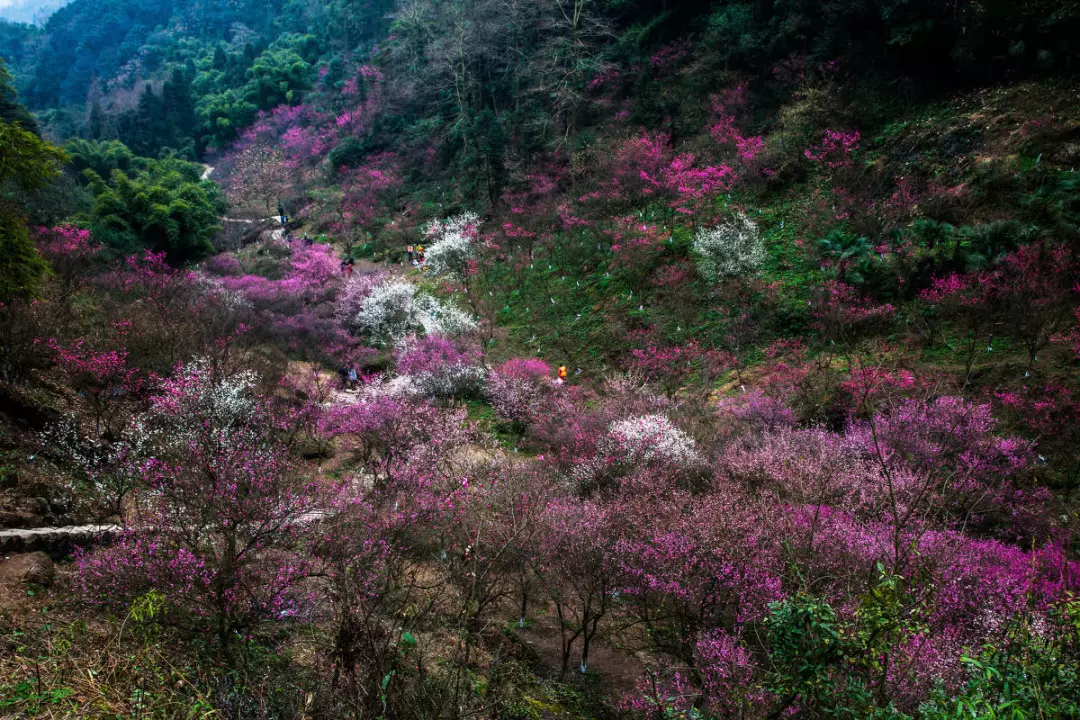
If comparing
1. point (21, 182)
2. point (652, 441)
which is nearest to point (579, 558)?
point (652, 441)

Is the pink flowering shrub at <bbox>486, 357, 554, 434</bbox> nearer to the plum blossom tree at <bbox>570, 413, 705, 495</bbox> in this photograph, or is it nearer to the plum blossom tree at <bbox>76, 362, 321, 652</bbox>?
the plum blossom tree at <bbox>570, 413, 705, 495</bbox>

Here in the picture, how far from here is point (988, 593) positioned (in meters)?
7.23

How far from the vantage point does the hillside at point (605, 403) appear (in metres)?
6.16

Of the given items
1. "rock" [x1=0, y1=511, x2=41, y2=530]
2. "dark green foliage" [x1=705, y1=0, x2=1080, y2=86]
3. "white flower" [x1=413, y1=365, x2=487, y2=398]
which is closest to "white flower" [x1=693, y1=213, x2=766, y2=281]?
"dark green foliage" [x1=705, y1=0, x2=1080, y2=86]

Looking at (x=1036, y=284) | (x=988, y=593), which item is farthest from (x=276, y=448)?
(x=1036, y=284)

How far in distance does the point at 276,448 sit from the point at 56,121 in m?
69.6

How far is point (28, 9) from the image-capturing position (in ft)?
354

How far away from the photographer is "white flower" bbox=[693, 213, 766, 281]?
61.5 ft

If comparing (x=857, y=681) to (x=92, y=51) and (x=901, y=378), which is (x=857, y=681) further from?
(x=92, y=51)

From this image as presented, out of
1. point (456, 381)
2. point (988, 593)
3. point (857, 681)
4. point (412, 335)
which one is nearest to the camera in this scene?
point (857, 681)

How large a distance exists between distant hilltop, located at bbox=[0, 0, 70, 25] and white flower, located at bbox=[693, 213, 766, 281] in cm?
13923

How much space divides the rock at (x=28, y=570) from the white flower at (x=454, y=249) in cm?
2016

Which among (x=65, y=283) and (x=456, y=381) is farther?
(x=456, y=381)

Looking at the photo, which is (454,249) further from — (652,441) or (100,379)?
(652,441)
